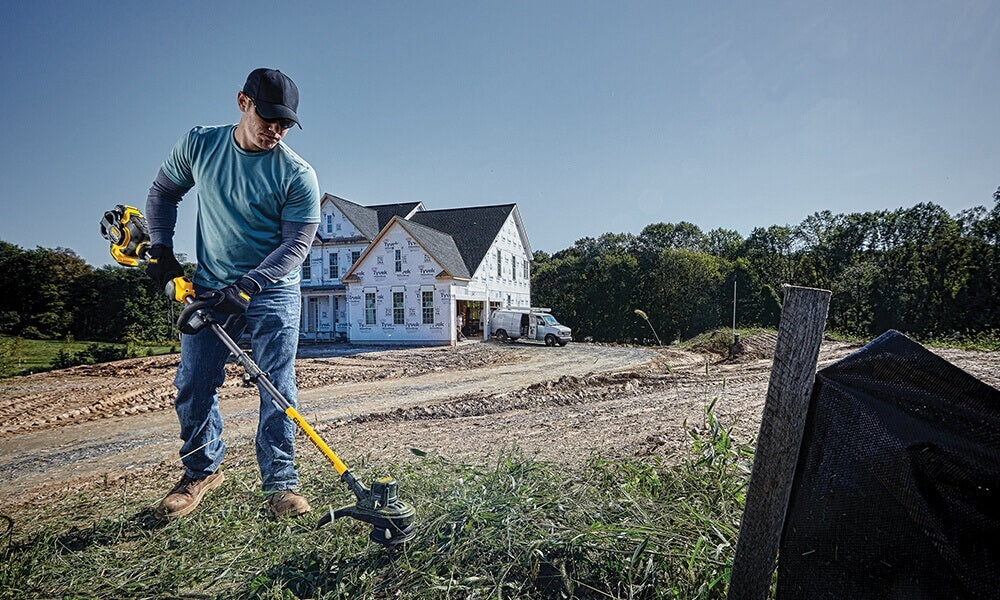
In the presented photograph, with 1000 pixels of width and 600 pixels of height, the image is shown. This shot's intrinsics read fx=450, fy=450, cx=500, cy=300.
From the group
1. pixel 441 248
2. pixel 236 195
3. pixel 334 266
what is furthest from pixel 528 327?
pixel 236 195

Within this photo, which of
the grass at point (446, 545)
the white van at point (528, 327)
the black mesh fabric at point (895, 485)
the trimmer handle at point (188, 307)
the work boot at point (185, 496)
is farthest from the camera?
the white van at point (528, 327)

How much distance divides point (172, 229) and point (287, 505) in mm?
Answer: 1804

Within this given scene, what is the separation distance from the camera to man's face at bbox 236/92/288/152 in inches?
96.4

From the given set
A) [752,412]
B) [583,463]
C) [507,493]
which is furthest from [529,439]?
[752,412]

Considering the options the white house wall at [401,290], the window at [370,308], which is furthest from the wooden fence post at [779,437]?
the window at [370,308]

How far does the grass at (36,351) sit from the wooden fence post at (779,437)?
1442cm

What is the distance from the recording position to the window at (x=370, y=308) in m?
21.3

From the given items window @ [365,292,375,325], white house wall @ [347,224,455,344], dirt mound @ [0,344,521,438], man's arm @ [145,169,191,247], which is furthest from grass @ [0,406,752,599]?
window @ [365,292,375,325]

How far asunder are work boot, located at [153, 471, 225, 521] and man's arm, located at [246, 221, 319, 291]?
134 centimetres

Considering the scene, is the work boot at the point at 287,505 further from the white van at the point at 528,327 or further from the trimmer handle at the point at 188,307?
the white van at the point at 528,327

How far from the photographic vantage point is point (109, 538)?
243 cm

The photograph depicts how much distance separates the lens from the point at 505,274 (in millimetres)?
25953

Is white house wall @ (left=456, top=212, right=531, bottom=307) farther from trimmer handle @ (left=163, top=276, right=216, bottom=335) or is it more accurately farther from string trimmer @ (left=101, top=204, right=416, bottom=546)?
trimmer handle @ (left=163, top=276, right=216, bottom=335)

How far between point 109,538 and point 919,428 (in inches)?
140
